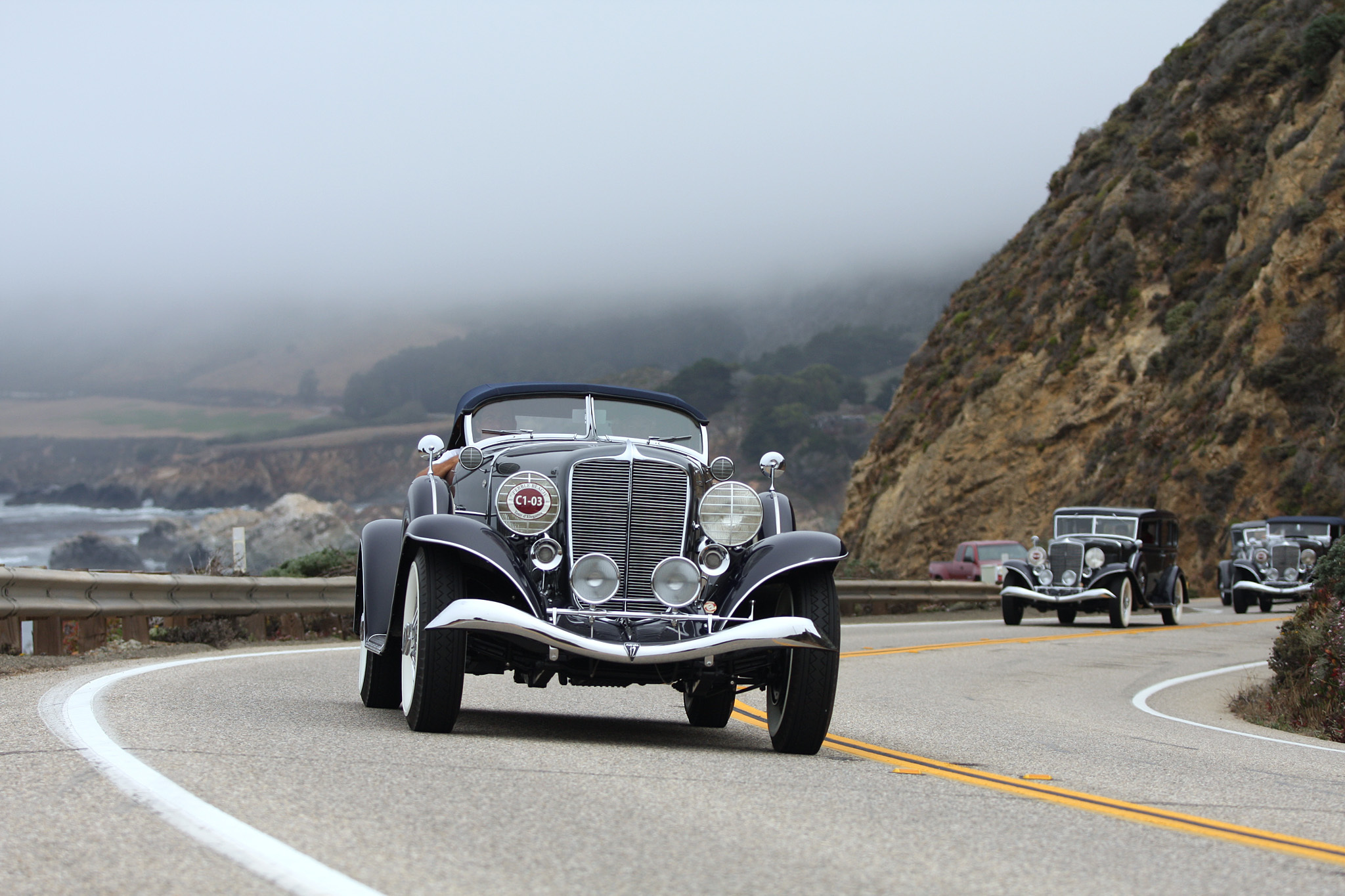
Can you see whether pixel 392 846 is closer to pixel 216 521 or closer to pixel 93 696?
pixel 93 696

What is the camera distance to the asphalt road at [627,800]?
3.84 meters

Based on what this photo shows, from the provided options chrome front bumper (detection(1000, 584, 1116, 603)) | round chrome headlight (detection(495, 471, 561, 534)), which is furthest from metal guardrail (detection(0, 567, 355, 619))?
chrome front bumper (detection(1000, 584, 1116, 603))

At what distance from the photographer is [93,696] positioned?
25.6 feet

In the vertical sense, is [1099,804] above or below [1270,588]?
above

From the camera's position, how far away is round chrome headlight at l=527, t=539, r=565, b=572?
22.6 feet

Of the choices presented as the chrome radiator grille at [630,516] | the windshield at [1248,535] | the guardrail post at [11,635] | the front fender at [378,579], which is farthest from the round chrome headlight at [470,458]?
the windshield at [1248,535]

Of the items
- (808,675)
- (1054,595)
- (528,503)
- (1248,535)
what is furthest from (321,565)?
(1248,535)

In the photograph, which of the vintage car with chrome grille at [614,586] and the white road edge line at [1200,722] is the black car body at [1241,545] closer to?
the white road edge line at [1200,722]

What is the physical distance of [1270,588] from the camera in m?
30.0

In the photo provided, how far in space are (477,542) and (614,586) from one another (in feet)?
2.35

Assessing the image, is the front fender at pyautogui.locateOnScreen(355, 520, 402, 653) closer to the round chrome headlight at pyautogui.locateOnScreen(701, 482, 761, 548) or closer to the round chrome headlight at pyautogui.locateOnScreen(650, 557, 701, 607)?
the round chrome headlight at pyautogui.locateOnScreen(650, 557, 701, 607)

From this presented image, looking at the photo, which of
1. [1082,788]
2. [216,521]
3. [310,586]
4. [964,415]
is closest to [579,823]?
[1082,788]

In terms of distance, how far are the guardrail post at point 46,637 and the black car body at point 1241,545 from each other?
26.3 metres

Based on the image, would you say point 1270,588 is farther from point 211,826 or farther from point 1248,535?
point 211,826
